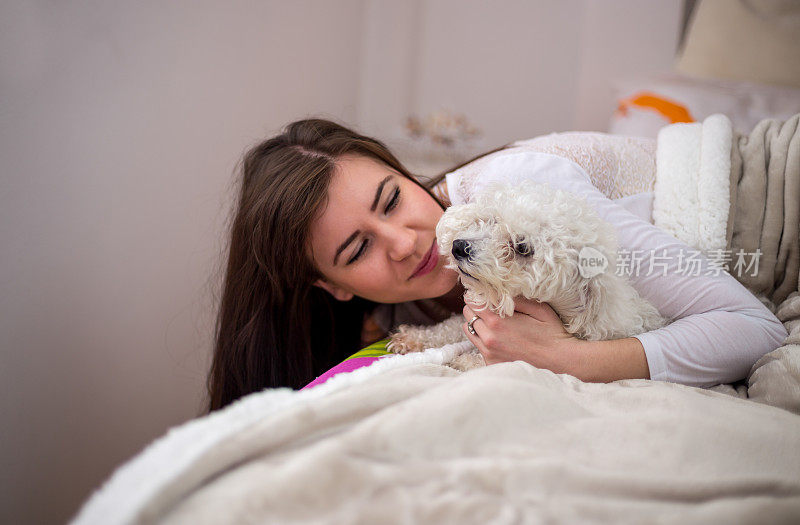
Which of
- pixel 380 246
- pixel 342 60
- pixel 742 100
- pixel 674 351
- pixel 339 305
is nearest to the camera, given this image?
pixel 674 351

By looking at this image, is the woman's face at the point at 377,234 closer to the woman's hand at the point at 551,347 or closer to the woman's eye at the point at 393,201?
the woman's eye at the point at 393,201

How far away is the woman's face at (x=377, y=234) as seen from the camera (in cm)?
133

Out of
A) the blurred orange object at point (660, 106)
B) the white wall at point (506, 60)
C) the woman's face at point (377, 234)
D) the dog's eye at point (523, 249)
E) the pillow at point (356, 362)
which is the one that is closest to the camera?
the dog's eye at point (523, 249)

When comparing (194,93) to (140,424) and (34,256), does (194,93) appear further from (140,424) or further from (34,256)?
(140,424)

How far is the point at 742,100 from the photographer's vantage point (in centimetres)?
231

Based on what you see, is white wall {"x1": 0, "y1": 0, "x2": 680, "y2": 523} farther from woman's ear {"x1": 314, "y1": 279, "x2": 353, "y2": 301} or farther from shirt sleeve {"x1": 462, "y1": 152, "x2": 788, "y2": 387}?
shirt sleeve {"x1": 462, "y1": 152, "x2": 788, "y2": 387}

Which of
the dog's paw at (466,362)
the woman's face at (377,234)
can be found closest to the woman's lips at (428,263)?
the woman's face at (377,234)

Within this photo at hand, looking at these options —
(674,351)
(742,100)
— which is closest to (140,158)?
(674,351)

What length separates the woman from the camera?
1.14m

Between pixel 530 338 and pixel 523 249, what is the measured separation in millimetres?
232

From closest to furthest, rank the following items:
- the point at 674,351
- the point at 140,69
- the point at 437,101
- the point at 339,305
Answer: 1. the point at 674,351
2. the point at 140,69
3. the point at 339,305
4. the point at 437,101

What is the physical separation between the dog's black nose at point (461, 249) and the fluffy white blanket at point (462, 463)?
1.09 feet

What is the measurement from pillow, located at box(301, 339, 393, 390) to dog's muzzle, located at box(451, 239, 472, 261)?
0.35 metres

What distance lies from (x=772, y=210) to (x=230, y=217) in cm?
179
